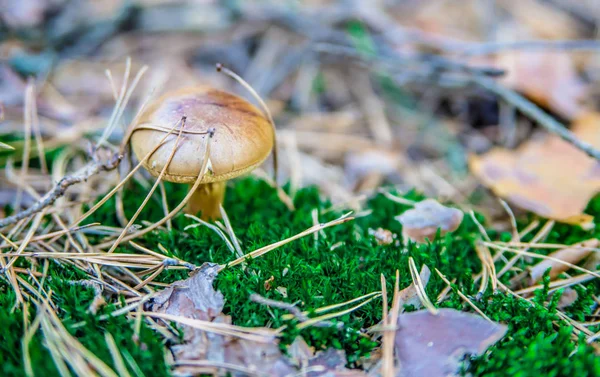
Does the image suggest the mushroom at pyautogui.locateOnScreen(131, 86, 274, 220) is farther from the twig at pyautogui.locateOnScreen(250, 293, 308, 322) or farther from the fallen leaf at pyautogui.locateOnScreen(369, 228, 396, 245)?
the fallen leaf at pyautogui.locateOnScreen(369, 228, 396, 245)

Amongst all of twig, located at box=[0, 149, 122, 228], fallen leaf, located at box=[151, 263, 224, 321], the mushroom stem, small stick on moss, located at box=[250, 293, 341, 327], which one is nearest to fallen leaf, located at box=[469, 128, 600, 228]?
small stick on moss, located at box=[250, 293, 341, 327]

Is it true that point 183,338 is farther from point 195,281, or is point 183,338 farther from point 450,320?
point 450,320

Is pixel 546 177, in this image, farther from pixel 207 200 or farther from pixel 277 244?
pixel 207 200

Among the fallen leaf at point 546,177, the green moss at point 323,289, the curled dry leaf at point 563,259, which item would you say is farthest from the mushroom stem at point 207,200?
the fallen leaf at point 546,177

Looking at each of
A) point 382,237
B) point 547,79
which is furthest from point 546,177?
point 382,237

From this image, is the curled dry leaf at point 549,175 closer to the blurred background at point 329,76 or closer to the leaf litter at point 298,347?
the blurred background at point 329,76
